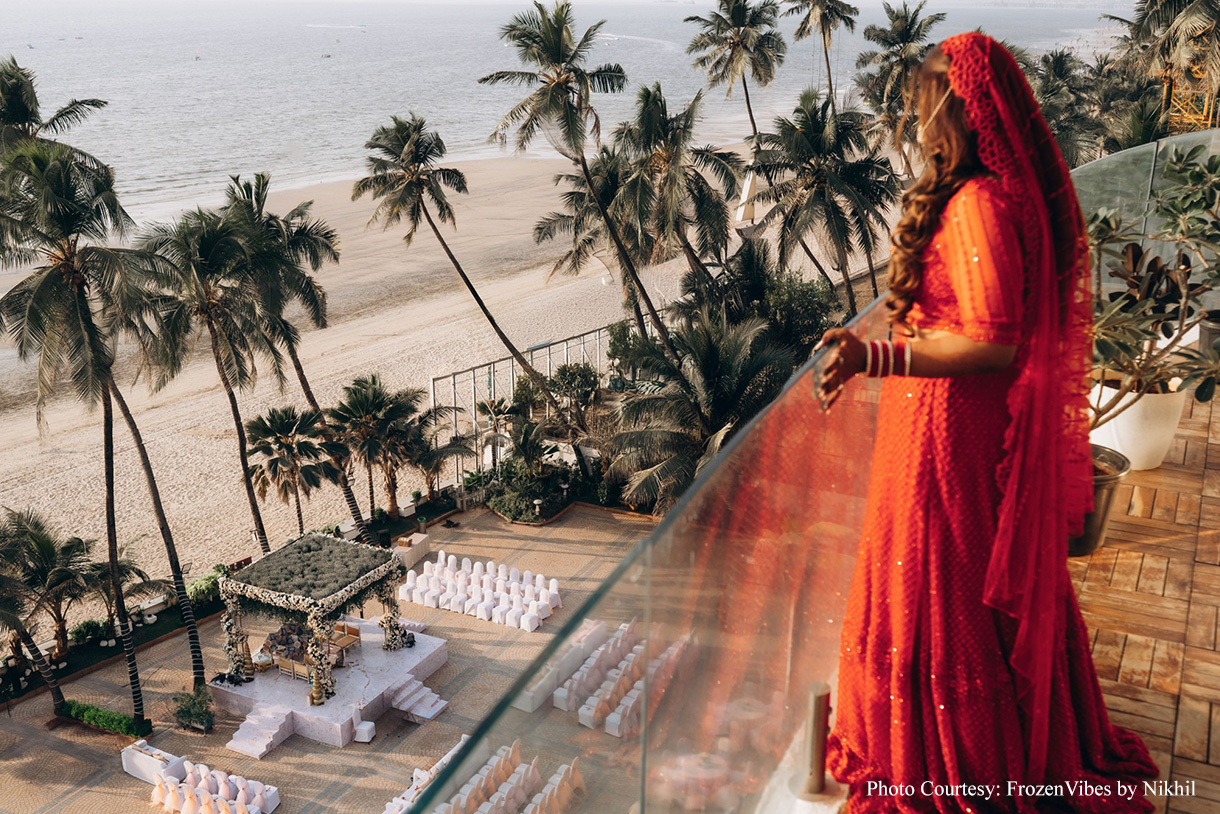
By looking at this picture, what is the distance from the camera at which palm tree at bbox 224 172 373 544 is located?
22.6 m

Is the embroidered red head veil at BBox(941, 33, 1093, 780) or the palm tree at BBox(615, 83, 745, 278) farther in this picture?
the palm tree at BBox(615, 83, 745, 278)

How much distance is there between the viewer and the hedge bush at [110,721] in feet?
58.3

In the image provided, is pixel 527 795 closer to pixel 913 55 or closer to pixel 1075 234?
pixel 1075 234

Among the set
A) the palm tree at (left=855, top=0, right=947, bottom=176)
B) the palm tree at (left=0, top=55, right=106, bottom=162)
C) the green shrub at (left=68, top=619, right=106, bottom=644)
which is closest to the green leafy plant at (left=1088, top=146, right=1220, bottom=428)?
the green shrub at (left=68, top=619, right=106, bottom=644)

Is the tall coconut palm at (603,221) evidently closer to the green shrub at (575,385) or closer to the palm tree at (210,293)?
the green shrub at (575,385)

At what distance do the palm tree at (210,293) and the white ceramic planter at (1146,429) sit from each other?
18590 millimetres

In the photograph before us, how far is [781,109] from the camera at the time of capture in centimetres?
10931

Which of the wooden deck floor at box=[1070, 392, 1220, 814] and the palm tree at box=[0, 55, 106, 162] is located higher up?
the palm tree at box=[0, 55, 106, 162]

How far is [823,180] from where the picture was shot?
1104 inches

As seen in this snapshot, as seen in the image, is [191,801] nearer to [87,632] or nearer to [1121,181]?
[87,632]

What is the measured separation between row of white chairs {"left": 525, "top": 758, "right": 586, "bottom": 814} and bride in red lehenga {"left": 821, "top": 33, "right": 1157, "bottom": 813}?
107 cm

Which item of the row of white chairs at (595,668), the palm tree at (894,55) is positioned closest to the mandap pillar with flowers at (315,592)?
the row of white chairs at (595,668)

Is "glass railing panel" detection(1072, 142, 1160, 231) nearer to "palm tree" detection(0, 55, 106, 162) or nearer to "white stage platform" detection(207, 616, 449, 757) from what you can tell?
"white stage platform" detection(207, 616, 449, 757)

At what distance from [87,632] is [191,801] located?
25.7 feet
